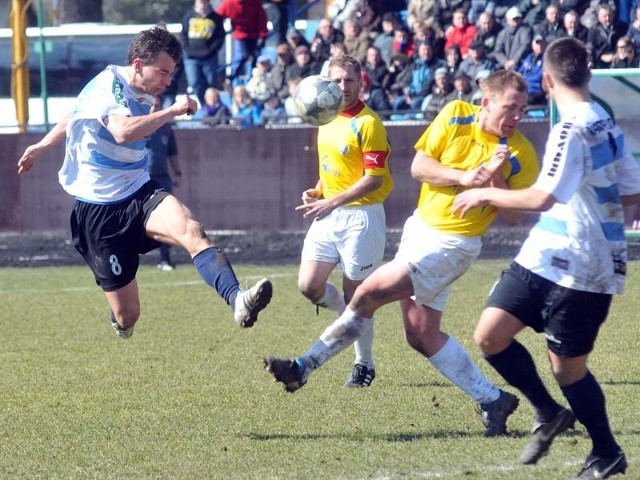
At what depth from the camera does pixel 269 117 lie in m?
17.2

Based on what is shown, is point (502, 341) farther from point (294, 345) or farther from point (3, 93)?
point (3, 93)

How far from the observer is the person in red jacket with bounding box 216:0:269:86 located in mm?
19750

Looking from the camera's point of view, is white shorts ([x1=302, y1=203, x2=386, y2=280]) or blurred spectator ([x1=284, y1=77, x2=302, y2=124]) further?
blurred spectator ([x1=284, y1=77, x2=302, y2=124])

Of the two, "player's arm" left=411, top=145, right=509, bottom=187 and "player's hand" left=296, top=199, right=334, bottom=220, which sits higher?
"player's arm" left=411, top=145, right=509, bottom=187

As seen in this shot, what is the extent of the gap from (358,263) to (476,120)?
194 cm

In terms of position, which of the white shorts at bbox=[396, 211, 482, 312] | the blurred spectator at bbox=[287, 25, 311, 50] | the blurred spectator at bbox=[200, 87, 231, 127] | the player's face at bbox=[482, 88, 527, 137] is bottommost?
the blurred spectator at bbox=[200, 87, 231, 127]

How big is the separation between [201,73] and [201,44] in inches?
18.7

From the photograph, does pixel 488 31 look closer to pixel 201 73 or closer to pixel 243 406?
pixel 201 73

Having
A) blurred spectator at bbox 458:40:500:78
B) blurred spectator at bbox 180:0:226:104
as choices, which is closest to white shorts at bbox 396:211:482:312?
blurred spectator at bbox 458:40:500:78

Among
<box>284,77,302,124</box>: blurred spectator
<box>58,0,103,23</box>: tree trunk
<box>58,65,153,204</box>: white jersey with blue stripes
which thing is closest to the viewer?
<box>58,65,153,204</box>: white jersey with blue stripes

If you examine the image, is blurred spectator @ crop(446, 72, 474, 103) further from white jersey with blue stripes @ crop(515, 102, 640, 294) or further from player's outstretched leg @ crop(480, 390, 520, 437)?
white jersey with blue stripes @ crop(515, 102, 640, 294)

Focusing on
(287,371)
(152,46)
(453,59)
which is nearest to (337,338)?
(287,371)

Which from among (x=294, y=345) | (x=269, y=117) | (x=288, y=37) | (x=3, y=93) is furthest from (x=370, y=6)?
(x=294, y=345)

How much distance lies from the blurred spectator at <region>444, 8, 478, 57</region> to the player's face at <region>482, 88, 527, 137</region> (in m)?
11.7
